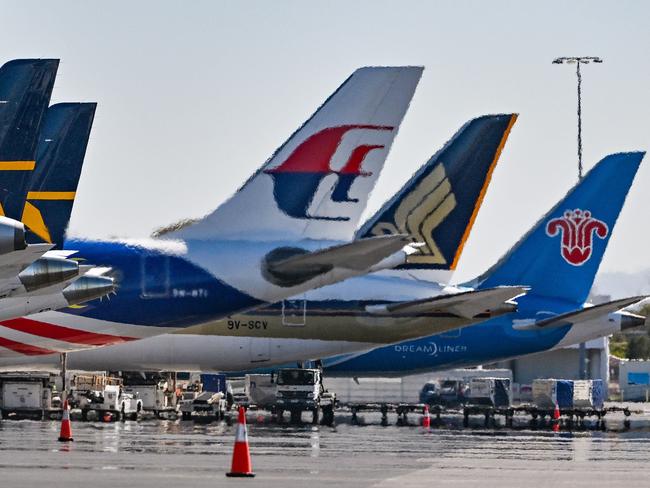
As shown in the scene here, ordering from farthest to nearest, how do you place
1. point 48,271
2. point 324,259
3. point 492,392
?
point 492,392, point 324,259, point 48,271

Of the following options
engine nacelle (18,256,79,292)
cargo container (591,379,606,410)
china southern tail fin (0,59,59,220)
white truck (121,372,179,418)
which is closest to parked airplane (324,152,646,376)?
white truck (121,372,179,418)

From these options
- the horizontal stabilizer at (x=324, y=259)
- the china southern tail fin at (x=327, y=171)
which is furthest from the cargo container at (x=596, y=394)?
the horizontal stabilizer at (x=324, y=259)

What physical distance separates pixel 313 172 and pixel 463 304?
1085 centimetres

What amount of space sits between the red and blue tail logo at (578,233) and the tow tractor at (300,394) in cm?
917

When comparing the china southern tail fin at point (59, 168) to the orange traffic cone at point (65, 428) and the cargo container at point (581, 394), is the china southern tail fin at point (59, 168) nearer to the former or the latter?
the orange traffic cone at point (65, 428)

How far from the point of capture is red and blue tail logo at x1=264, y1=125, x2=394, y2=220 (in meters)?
30.5

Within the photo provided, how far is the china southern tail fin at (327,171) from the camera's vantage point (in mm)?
30266

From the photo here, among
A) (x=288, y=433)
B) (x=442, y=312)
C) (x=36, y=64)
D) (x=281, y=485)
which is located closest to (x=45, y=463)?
(x=281, y=485)

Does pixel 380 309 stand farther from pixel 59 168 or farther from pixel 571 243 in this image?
pixel 59 168

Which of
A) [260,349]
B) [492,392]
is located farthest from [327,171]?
[492,392]

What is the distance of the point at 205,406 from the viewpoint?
150ft

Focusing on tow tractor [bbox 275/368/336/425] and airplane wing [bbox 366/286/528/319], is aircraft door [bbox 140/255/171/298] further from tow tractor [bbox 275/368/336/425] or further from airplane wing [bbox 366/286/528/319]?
tow tractor [bbox 275/368/336/425]

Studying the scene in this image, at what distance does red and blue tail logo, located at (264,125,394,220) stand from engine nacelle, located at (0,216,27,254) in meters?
11.1

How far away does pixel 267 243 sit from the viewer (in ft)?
100
